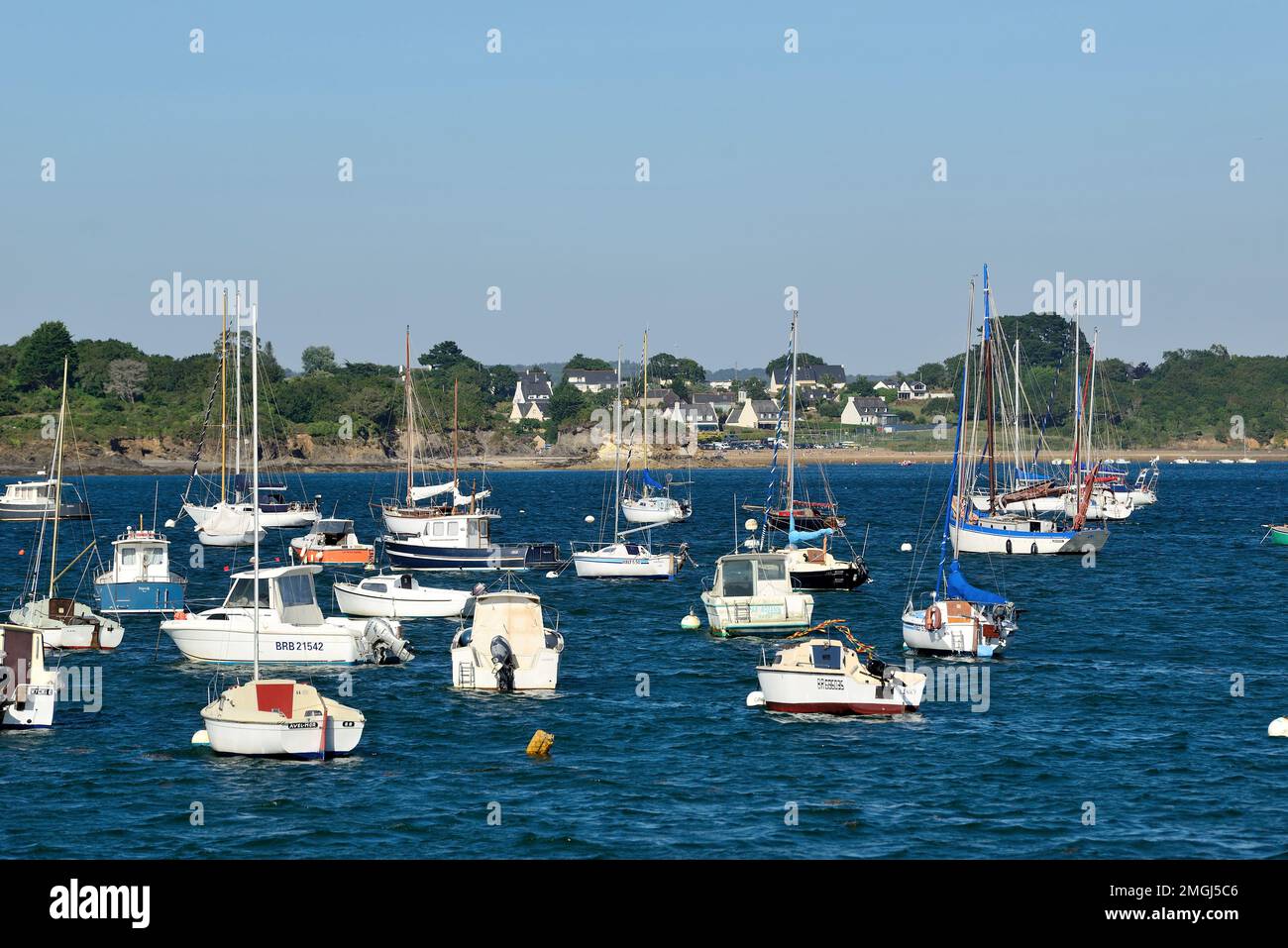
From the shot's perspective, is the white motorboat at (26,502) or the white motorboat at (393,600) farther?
the white motorboat at (26,502)

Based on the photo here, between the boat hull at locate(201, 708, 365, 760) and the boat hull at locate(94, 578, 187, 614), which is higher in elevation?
the boat hull at locate(94, 578, 187, 614)

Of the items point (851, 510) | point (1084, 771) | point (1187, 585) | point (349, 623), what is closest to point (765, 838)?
point (1084, 771)

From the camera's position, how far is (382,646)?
1984 inches

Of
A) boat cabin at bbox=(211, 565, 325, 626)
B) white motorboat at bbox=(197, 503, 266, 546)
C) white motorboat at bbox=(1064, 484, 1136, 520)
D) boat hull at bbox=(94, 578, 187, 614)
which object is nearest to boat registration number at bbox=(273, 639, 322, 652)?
boat cabin at bbox=(211, 565, 325, 626)

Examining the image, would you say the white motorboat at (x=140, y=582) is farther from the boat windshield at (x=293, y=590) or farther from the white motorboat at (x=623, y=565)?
the white motorboat at (x=623, y=565)

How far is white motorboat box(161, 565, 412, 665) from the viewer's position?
49250mm

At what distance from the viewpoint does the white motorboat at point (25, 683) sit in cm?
3681

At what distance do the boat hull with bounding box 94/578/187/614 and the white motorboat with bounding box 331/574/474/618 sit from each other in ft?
25.0

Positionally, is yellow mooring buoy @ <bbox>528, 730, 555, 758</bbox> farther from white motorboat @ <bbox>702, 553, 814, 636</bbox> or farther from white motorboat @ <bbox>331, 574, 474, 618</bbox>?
white motorboat @ <bbox>331, 574, 474, 618</bbox>

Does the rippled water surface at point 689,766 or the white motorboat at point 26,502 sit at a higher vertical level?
the white motorboat at point 26,502

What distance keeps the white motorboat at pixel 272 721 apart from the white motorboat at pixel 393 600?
26.4 meters

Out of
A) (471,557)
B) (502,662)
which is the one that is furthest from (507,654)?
(471,557)

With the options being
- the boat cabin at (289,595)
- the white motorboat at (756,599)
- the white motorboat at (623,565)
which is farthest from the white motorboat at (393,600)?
the white motorboat at (623,565)

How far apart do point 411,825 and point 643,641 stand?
1067 inches
